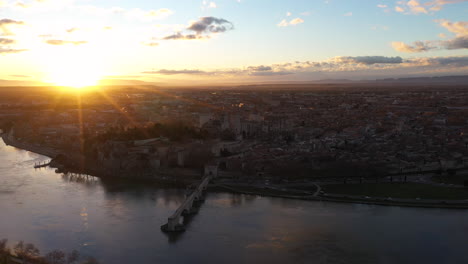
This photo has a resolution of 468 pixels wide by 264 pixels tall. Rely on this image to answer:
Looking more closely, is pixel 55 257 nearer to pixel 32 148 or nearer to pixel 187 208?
pixel 187 208

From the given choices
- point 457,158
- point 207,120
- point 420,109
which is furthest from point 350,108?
point 457,158

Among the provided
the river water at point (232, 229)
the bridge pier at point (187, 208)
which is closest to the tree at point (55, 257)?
the river water at point (232, 229)

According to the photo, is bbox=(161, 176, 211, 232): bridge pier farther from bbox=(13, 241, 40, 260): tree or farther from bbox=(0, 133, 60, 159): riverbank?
bbox=(0, 133, 60, 159): riverbank

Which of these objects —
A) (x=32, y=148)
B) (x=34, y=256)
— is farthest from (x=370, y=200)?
(x=32, y=148)

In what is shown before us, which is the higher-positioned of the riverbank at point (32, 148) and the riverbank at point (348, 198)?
the riverbank at point (32, 148)

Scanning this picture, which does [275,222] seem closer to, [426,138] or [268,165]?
[268,165]

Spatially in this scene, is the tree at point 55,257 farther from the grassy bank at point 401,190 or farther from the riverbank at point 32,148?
the riverbank at point 32,148

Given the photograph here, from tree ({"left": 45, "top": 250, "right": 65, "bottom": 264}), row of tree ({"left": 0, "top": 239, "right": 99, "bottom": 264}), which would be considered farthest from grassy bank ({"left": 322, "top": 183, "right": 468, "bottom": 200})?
tree ({"left": 45, "top": 250, "right": 65, "bottom": 264})
